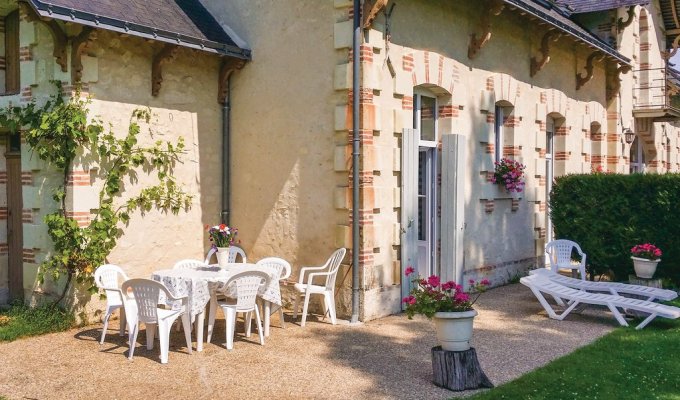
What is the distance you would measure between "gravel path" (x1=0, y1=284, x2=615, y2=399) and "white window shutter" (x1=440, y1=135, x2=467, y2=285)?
1086 millimetres

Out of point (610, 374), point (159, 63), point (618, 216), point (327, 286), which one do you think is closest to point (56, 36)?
point (159, 63)

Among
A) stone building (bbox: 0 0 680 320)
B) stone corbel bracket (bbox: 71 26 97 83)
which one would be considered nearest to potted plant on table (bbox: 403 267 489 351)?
stone building (bbox: 0 0 680 320)

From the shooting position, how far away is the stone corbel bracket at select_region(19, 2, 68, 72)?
6.99 m

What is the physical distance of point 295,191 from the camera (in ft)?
26.4

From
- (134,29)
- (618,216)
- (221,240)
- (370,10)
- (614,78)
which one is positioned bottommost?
(221,240)

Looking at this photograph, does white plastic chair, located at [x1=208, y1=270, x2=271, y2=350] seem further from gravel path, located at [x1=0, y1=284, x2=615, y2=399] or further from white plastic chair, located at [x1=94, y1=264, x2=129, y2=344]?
white plastic chair, located at [x1=94, y1=264, x2=129, y2=344]

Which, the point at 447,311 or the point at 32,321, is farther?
the point at 32,321

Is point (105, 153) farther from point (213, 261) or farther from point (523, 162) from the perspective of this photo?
point (523, 162)

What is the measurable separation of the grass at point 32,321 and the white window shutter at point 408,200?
4.08m

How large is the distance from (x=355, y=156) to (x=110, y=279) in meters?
3.12

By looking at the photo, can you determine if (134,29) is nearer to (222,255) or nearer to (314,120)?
(314,120)

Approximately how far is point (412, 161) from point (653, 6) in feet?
40.9

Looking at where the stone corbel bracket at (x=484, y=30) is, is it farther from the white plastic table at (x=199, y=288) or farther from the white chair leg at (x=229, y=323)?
the white chair leg at (x=229, y=323)

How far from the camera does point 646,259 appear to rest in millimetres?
8422
